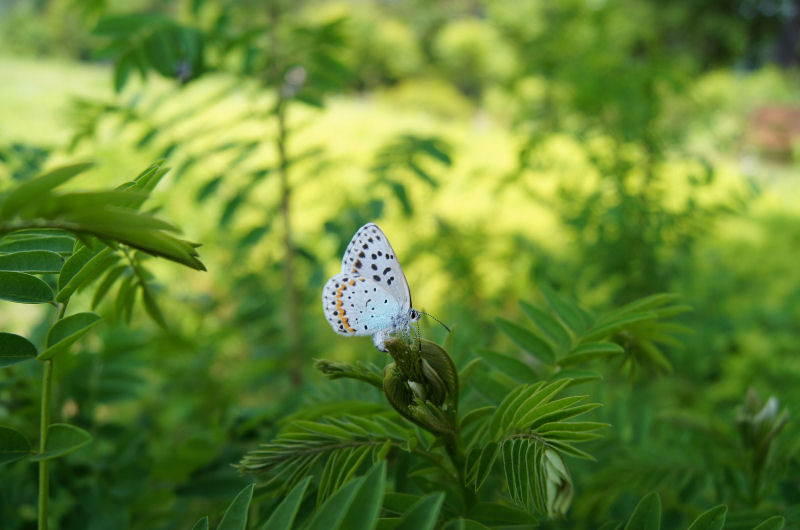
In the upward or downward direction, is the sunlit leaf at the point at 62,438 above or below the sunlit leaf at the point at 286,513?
above

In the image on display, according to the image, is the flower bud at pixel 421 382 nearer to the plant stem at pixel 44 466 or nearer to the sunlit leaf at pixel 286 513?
the sunlit leaf at pixel 286 513

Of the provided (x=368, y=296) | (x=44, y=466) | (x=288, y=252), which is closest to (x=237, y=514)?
(x=44, y=466)

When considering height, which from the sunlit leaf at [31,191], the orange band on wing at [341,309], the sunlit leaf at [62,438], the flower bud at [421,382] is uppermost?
the sunlit leaf at [31,191]

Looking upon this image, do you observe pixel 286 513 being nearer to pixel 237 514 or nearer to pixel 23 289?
pixel 237 514

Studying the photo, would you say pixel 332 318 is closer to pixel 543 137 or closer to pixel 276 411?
pixel 276 411

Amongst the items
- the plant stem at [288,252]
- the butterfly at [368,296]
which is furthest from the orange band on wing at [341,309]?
the plant stem at [288,252]

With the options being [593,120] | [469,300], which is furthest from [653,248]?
[469,300]
